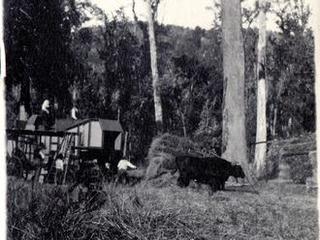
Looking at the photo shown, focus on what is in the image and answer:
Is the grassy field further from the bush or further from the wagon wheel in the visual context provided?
the bush

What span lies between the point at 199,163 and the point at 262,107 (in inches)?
285

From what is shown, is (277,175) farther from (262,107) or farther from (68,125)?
(262,107)

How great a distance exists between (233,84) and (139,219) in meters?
4.08

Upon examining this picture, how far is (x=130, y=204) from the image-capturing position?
450cm

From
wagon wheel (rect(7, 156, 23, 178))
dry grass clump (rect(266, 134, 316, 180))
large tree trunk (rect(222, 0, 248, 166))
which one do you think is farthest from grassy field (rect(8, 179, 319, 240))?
large tree trunk (rect(222, 0, 248, 166))

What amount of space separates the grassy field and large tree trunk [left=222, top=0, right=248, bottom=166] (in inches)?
107

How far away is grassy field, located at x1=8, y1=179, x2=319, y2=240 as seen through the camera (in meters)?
4.04

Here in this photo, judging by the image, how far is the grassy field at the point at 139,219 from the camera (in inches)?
159

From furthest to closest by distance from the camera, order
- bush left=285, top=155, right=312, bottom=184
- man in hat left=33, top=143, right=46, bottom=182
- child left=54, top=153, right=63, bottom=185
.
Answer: bush left=285, top=155, right=312, bottom=184 → child left=54, top=153, right=63, bottom=185 → man in hat left=33, top=143, right=46, bottom=182

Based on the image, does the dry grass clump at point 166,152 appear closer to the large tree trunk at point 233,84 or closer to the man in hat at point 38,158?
the large tree trunk at point 233,84

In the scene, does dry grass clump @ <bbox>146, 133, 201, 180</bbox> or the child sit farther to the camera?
dry grass clump @ <bbox>146, 133, 201, 180</bbox>

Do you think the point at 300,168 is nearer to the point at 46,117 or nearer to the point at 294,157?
the point at 294,157

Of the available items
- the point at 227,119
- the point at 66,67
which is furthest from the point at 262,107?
the point at 66,67

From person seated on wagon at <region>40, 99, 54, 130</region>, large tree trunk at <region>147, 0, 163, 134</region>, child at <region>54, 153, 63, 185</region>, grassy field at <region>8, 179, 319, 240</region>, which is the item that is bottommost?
grassy field at <region>8, 179, 319, 240</region>
